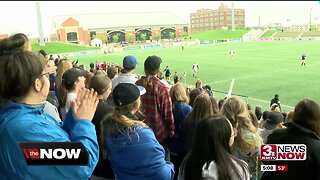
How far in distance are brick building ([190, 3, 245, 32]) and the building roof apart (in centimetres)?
2304

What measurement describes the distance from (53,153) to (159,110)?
9.43 ft

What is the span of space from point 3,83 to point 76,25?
7959 cm

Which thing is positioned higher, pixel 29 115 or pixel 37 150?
pixel 29 115

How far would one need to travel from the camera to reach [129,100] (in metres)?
2.86

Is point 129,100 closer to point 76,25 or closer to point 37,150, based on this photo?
point 37,150

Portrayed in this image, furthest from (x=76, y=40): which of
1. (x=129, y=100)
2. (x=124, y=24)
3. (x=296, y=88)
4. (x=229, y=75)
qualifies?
(x=129, y=100)

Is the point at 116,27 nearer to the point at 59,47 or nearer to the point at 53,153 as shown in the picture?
the point at 59,47

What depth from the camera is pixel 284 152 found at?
2805 millimetres

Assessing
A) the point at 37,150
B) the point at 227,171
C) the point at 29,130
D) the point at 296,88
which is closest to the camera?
the point at 37,150

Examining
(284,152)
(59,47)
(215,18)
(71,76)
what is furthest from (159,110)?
(215,18)

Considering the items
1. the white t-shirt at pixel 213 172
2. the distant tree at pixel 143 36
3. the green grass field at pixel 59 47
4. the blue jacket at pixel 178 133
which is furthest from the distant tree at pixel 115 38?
the white t-shirt at pixel 213 172

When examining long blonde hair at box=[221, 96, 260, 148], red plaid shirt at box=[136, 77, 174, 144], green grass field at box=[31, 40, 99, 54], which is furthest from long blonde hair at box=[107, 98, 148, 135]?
green grass field at box=[31, 40, 99, 54]

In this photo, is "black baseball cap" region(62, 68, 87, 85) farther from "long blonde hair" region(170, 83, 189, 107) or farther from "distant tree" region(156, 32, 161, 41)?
"distant tree" region(156, 32, 161, 41)

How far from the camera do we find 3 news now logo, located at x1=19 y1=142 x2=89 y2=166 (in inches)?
63.8
